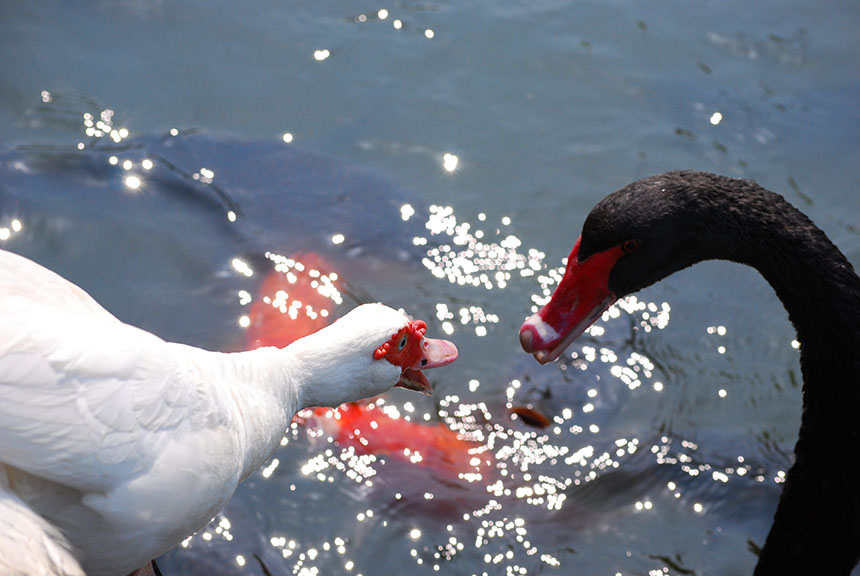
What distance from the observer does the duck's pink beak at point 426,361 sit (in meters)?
4.59

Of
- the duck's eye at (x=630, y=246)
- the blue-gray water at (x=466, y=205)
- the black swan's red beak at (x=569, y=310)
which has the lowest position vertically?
the blue-gray water at (x=466, y=205)

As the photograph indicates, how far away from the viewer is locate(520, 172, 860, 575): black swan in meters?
3.82

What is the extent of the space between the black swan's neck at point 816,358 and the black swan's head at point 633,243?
0.05m

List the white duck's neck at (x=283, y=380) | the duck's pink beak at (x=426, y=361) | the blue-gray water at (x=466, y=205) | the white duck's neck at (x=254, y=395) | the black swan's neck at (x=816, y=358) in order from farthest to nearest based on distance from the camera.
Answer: the blue-gray water at (x=466, y=205)
the duck's pink beak at (x=426, y=361)
the white duck's neck at (x=283, y=380)
the white duck's neck at (x=254, y=395)
the black swan's neck at (x=816, y=358)

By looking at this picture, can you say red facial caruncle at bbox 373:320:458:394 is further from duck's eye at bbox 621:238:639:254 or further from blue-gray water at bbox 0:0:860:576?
duck's eye at bbox 621:238:639:254

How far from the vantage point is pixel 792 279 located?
→ 390 cm

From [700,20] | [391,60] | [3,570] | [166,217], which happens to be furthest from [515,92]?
[3,570]

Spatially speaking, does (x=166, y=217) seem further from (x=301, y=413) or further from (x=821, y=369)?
(x=821, y=369)

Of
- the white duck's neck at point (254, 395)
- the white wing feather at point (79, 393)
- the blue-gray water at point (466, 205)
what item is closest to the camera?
the white wing feather at point (79, 393)

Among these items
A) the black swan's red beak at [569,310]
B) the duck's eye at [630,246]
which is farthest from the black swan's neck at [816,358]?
the black swan's red beak at [569,310]

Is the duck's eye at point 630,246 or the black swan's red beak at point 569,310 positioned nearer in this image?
the duck's eye at point 630,246

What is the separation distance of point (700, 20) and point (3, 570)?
625 cm

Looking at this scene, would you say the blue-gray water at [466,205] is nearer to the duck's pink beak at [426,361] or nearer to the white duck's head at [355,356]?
the duck's pink beak at [426,361]

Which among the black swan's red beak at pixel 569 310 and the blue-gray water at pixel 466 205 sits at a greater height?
the black swan's red beak at pixel 569 310
